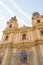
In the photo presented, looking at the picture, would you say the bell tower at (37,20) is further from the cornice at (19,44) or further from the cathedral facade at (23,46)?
the cornice at (19,44)

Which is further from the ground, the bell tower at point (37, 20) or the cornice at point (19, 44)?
the bell tower at point (37, 20)

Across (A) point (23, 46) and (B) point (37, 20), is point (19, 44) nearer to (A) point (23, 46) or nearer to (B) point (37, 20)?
(A) point (23, 46)

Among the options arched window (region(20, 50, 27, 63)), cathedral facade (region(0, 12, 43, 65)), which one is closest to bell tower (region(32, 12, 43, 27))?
cathedral facade (region(0, 12, 43, 65))

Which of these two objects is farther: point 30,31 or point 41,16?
point 41,16

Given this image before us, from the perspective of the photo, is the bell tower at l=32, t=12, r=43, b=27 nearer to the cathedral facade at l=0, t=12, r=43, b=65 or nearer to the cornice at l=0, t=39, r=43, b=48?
the cathedral facade at l=0, t=12, r=43, b=65

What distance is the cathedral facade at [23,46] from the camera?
16.5m

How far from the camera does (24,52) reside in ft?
58.4

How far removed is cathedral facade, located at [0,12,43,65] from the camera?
16.5 m

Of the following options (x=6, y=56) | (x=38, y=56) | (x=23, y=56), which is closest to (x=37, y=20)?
(x=23, y=56)

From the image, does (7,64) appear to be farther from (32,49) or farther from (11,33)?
(11,33)

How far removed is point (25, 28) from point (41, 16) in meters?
5.04

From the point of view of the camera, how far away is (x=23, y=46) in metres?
18.8

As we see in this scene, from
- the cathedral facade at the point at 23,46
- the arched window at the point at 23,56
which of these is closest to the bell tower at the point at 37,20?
the cathedral facade at the point at 23,46

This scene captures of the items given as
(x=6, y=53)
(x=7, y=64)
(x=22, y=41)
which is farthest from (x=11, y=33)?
(x=7, y=64)
